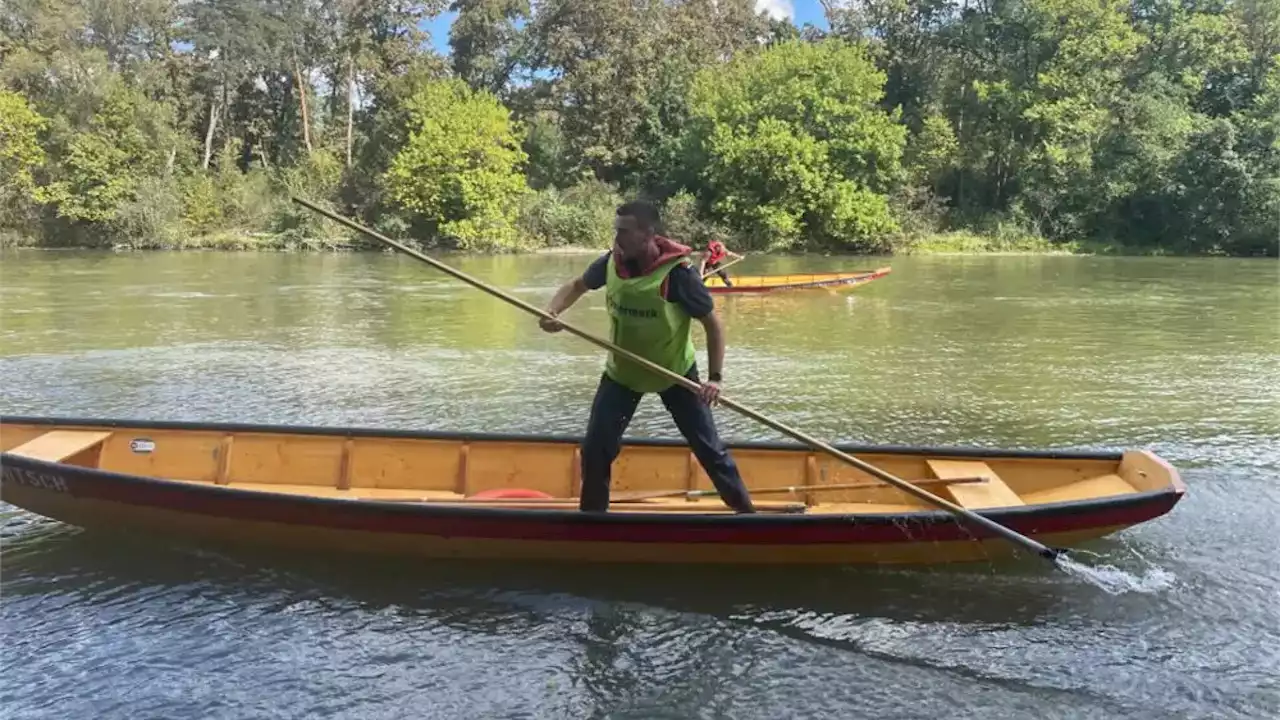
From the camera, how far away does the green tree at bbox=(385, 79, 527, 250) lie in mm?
43000

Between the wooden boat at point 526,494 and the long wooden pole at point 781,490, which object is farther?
the long wooden pole at point 781,490

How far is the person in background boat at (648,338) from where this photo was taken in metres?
5.33

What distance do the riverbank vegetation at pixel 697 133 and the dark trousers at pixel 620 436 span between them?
120 ft

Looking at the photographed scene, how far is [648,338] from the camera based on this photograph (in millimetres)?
5562

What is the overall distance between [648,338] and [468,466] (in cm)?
233

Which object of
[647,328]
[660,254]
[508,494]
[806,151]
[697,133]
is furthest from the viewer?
[697,133]

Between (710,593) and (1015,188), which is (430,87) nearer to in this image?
(1015,188)

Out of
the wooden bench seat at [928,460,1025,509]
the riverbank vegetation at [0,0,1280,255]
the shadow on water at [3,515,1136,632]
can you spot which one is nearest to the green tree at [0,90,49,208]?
the riverbank vegetation at [0,0,1280,255]

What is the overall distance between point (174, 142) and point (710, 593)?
47.0m

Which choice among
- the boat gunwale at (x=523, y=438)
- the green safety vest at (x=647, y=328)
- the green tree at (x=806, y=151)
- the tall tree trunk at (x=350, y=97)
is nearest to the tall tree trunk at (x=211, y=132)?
the tall tree trunk at (x=350, y=97)

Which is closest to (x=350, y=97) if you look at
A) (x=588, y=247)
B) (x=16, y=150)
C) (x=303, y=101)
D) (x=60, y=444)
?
(x=303, y=101)

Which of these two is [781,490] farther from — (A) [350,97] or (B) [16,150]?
(A) [350,97]

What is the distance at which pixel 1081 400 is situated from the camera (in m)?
11.4

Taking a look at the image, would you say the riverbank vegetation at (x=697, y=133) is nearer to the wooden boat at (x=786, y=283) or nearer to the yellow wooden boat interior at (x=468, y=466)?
the wooden boat at (x=786, y=283)
